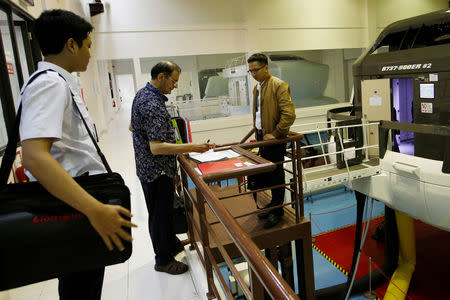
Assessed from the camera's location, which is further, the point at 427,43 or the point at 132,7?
the point at 132,7

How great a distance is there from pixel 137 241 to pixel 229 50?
5.48 metres

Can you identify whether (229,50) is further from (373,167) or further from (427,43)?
(373,167)

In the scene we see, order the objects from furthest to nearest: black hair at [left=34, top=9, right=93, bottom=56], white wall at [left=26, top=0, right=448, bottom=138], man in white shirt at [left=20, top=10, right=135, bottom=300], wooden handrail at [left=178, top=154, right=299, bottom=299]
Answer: white wall at [left=26, top=0, right=448, bottom=138] → black hair at [left=34, top=9, right=93, bottom=56] → man in white shirt at [left=20, top=10, right=135, bottom=300] → wooden handrail at [left=178, top=154, right=299, bottom=299]

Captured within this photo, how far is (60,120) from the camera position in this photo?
981 millimetres

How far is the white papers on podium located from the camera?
2047mm

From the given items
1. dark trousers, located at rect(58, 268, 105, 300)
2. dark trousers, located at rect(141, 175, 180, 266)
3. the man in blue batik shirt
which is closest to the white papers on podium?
the man in blue batik shirt

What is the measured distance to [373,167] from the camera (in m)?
2.85

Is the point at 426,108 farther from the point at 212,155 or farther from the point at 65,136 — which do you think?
the point at 65,136

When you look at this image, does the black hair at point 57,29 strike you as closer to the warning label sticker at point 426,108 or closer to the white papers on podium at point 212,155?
the white papers on podium at point 212,155

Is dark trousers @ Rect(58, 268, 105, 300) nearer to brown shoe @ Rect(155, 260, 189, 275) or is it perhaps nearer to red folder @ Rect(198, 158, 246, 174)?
red folder @ Rect(198, 158, 246, 174)

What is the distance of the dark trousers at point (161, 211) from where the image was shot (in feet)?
7.71

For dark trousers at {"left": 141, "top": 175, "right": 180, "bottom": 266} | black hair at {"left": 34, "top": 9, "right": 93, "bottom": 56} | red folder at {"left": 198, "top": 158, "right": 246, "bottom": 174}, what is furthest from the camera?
dark trousers at {"left": 141, "top": 175, "right": 180, "bottom": 266}

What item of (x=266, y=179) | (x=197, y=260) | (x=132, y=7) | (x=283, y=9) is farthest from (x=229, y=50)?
(x=197, y=260)

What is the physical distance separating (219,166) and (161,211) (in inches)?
31.9
